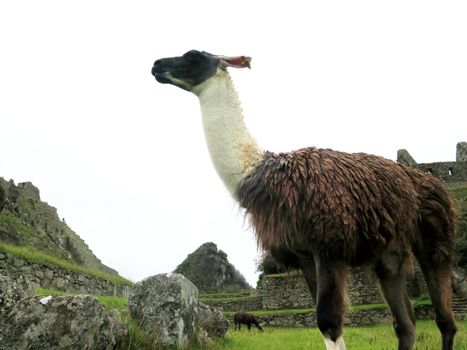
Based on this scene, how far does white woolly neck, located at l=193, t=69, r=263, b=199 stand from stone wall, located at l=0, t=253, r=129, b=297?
7.92 metres

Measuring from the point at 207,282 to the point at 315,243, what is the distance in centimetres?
2897

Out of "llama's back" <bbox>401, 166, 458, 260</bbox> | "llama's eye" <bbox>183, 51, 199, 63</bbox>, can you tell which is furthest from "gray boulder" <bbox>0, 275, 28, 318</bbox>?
"llama's back" <bbox>401, 166, 458, 260</bbox>

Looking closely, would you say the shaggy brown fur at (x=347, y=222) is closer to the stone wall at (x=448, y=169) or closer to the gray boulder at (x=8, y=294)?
the gray boulder at (x=8, y=294)

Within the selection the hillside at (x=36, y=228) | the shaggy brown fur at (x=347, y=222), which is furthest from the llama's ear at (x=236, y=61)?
the hillside at (x=36, y=228)

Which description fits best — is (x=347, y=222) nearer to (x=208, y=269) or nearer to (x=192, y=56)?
(x=192, y=56)

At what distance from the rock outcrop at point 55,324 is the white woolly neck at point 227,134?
5.14 ft

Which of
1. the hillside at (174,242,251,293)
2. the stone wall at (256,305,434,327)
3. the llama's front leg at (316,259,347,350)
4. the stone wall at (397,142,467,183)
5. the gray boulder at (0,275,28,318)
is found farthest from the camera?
the hillside at (174,242,251,293)

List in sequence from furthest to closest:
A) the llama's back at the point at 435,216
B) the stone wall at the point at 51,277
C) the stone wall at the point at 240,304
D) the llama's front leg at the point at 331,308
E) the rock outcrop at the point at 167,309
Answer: the stone wall at the point at 240,304 < the stone wall at the point at 51,277 < the rock outcrop at the point at 167,309 < the llama's back at the point at 435,216 < the llama's front leg at the point at 331,308

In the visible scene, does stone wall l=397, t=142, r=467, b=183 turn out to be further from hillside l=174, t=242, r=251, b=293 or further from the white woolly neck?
the white woolly neck

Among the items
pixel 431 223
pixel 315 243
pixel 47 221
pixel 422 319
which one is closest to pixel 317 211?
pixel 315 243

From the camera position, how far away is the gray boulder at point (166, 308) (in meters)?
5.31

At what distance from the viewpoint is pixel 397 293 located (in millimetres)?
4117

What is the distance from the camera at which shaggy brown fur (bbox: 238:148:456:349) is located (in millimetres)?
3400

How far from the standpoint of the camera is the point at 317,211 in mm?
3449
